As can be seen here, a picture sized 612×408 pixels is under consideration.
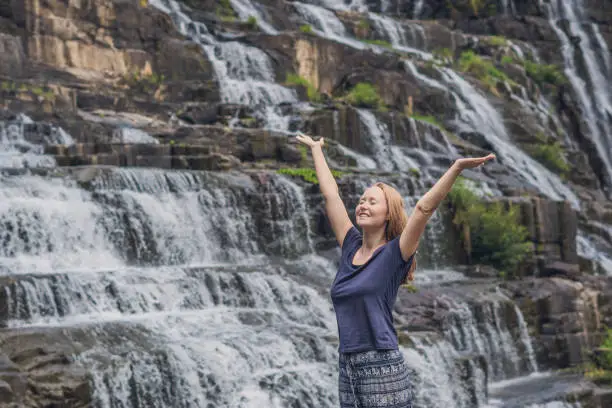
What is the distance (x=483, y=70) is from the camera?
40125 mm

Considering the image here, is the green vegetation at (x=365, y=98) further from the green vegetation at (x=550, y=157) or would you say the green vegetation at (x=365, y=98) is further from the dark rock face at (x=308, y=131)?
the green vegetation at (x=550, y=157)

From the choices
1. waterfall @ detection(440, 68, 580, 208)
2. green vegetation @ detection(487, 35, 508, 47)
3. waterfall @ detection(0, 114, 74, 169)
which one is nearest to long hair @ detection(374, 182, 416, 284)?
waterfall @ detection(0, 114, 74, 169)

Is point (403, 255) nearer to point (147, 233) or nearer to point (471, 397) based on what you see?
point (471, 397)

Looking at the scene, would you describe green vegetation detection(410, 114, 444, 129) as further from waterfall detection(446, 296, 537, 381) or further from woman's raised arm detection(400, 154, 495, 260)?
woman's raised arm detection(400, 154, 495, 260)

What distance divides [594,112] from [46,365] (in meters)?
36.3

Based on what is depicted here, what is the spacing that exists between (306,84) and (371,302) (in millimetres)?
30317

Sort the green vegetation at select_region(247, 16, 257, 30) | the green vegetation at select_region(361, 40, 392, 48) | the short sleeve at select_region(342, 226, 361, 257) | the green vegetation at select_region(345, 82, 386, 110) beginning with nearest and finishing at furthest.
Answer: the short sleeve at select_region(342, 226, 361, 257) < the green vegetation at select_region(345, 82, 386, 110) < the green vegetation at select_region(247, 16, 257, 30) < the green vegetation at select_region(361, 40, 392, 48)

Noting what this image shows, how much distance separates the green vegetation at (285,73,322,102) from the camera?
3286 cm

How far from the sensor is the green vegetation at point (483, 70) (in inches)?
1548

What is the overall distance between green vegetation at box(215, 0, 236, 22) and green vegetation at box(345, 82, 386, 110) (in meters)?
6.86

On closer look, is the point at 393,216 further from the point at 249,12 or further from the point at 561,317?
the point at 249,12

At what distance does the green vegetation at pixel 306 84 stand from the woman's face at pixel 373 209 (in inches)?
1096

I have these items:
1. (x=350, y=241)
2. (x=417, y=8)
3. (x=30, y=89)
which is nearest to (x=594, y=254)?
(x=30, y=89)

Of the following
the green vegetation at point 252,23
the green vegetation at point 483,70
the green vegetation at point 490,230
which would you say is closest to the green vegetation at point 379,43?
the green vegetation at point 483,70
